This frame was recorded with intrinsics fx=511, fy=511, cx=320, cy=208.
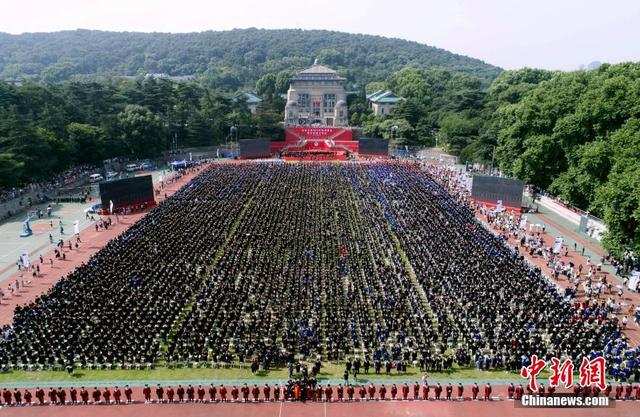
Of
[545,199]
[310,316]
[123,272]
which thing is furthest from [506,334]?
[545,199]

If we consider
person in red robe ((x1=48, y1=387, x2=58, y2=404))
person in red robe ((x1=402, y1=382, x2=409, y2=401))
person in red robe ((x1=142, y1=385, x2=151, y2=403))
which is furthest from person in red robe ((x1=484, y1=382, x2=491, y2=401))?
person in red robe ((x1=48, y1=387, x2=58, y2=404))

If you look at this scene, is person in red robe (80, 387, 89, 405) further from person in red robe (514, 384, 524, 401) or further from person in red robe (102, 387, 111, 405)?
person in red robe (514, 384, 524, 401)

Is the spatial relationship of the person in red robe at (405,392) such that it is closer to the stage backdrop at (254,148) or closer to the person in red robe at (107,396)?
the person in red robe at (107,396)

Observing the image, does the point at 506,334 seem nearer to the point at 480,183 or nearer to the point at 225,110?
the point at 480,183

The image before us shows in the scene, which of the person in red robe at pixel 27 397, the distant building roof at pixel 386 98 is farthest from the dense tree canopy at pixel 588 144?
the distant building roof at pixel 386 98

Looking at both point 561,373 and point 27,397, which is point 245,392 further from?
point 561,373


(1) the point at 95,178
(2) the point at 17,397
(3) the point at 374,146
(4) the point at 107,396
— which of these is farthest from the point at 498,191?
(1) the point at 95,178
